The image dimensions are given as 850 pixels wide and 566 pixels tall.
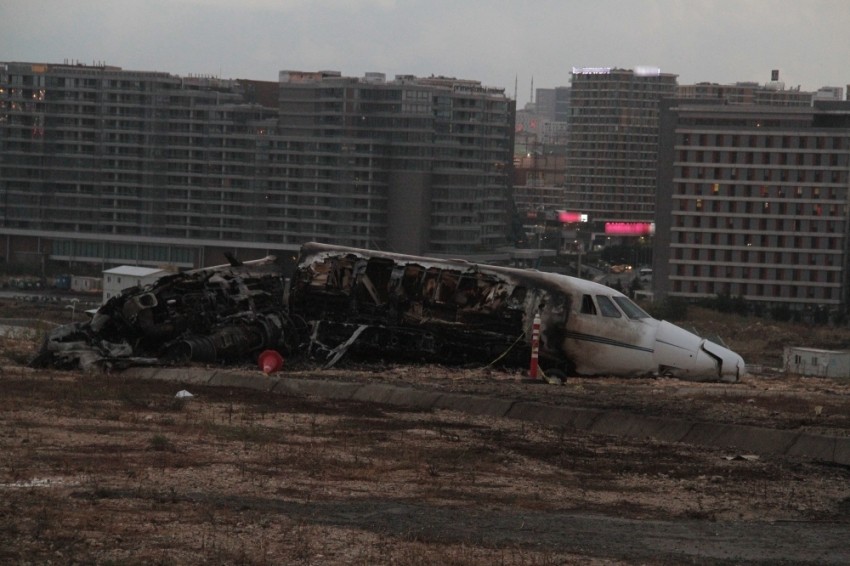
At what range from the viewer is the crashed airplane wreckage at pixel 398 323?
22.2m

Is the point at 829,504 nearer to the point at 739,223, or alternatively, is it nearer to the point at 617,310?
the point at 617,310

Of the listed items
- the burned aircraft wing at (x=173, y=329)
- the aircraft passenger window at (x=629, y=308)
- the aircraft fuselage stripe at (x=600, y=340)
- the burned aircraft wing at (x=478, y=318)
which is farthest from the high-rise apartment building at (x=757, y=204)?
the burned aircraft wing at (x=173, y=329)

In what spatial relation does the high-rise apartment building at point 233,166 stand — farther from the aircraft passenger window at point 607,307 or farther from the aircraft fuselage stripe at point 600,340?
the aircraft fuselage stripe at point 600,340

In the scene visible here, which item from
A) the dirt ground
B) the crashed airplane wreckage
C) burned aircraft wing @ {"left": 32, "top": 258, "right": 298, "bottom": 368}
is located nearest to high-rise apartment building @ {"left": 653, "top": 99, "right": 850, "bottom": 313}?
the crashed airplane wreckage

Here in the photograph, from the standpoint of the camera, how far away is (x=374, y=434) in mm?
14234

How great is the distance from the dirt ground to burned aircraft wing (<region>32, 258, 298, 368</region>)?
4327mm

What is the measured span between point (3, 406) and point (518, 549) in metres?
8.70

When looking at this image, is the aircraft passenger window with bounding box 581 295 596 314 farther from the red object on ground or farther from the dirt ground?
the red object on ground

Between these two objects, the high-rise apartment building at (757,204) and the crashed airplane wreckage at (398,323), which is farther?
the high-rise apartment building at (757,204)

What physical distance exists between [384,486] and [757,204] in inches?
4305

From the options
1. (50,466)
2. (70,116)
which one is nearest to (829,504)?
(50,466)

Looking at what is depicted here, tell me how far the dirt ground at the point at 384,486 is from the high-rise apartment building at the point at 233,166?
11011cm

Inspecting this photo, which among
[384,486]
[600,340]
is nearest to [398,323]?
[600,340]

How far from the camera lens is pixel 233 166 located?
5231 inches
